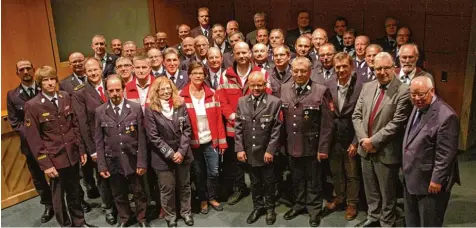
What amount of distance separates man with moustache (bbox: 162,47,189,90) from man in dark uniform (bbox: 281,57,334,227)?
42.4 inches

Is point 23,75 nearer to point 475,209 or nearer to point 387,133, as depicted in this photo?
point 387,133

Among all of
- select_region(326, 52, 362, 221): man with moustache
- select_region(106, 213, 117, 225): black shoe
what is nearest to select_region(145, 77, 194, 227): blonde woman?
select_region(106, 213, 117, 225): black shoe

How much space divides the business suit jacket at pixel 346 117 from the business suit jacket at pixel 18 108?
8.96 ft

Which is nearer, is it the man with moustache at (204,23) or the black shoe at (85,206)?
the black shoe at (85,206)

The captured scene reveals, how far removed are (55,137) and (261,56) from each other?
2.08 metres

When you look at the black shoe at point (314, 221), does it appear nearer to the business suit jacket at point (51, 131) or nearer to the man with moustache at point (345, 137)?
the man with moustache at point (345, 137)

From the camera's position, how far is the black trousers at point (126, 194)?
4.20m

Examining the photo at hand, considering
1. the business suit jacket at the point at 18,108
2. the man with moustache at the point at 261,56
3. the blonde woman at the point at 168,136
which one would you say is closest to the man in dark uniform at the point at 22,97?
the business suit jacket at the point at 18,108

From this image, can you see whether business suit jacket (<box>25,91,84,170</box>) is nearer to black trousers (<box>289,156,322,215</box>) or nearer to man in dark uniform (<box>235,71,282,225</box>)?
man in dark uniform (<box>235,71,282,225</box>)

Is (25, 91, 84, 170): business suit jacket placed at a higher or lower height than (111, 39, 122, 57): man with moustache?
lower

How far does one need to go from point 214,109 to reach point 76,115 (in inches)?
48.9

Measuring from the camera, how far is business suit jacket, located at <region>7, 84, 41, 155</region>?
14.4ft

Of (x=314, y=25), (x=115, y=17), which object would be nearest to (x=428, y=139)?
(x=314, y=25)

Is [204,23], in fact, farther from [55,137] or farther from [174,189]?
[55,137]
